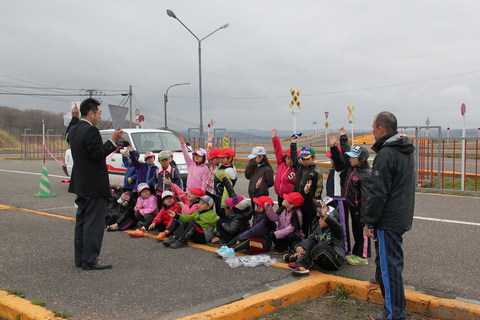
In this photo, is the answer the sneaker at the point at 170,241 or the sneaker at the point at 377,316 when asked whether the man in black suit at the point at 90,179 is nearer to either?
the sneaker at the point at 170,241

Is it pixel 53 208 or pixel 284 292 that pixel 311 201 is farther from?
pixel 53 208

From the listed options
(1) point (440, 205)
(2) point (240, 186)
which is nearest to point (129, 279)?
(1) point (440, 205)

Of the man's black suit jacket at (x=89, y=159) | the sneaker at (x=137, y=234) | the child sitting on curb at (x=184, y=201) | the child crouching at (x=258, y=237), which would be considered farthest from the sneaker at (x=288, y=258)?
the sneaker at (x=137, y=234)

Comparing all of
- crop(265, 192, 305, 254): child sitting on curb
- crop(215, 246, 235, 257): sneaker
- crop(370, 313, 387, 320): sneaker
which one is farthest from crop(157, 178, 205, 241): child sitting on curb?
crop(370, 313, 387, 320): sneaker

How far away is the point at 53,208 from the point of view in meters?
9.89

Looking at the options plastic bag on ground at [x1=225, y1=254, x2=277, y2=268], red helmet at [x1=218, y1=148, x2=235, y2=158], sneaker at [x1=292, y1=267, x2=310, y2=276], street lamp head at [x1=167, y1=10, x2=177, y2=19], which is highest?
street lamp head at [x1=167, y1=10, x2=177, y2=19]

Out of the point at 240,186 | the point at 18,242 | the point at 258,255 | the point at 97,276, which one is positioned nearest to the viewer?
the point at 97,276

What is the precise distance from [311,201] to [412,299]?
2087 mm

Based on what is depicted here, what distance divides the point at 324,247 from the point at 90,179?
2.94 metres

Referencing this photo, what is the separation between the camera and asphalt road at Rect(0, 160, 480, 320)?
4246mm

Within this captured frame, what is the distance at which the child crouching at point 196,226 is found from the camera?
6.50m

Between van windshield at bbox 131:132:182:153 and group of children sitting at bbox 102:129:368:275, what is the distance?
11.5 ft

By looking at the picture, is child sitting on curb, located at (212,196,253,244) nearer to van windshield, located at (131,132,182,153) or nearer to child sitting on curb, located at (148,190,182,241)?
child sitting on curb, located at (148,190,182,241)

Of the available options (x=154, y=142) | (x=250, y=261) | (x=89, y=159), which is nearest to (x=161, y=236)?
(x=250, y=261)
